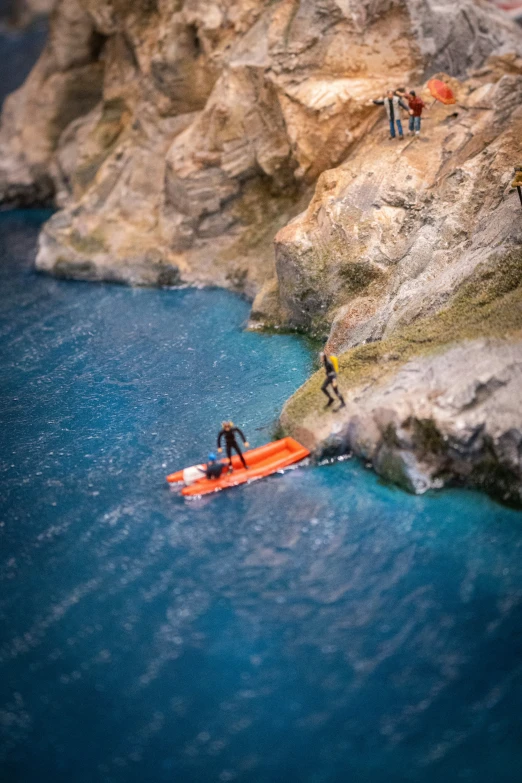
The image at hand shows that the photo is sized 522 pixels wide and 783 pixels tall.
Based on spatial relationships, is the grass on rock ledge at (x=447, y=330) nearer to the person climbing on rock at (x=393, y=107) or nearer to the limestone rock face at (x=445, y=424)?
the limestone rock face at (x=445, y=424)

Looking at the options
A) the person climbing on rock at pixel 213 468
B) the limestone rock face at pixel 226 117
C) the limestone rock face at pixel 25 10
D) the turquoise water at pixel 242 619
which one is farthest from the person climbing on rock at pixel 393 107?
the limestone rock face at pixel 25 10

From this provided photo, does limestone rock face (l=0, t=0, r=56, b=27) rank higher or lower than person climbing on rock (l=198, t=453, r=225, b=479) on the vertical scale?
higher

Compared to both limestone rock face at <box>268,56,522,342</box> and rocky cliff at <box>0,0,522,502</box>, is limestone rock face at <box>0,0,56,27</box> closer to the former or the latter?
rocky cliff at <box>0,0,522,502</box>

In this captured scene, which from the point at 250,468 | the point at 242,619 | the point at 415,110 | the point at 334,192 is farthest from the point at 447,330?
the point at 415,110

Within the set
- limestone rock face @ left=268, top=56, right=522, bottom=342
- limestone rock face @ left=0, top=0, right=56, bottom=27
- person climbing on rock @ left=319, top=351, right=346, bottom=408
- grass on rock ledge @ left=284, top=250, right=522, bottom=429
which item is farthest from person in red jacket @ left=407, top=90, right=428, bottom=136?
limestone rock face @ left=0, top=0, right=56, bottom=27

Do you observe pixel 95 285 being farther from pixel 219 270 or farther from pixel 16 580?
pixel 16 580

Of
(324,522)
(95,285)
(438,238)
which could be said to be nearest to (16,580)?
(324,522)

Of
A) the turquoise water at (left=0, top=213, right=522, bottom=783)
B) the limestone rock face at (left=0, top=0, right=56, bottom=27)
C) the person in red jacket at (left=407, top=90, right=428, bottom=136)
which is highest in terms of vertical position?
the limestone rock face at (left=0, top=0, right=56, bottom=27)
